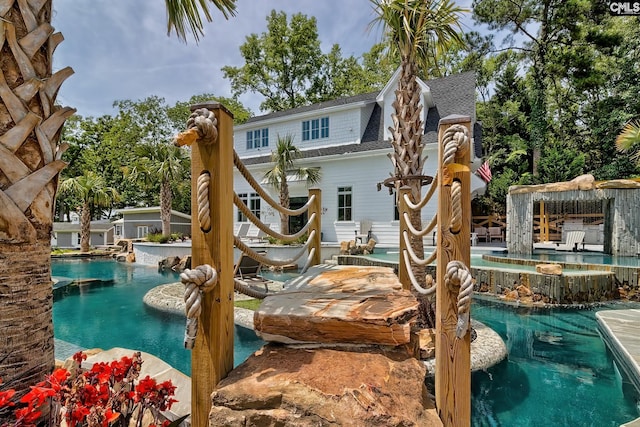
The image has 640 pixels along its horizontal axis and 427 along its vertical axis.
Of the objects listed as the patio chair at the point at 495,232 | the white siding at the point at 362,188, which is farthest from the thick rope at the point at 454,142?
the patio chair at the point at 495,232

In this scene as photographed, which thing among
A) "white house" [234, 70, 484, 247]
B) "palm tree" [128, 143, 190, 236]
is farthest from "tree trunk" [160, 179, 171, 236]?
"white house" [234, 70, 484, 247]

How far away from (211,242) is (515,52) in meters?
25.5

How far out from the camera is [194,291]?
60.7 inches

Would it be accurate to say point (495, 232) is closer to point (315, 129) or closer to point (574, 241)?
point (574, 241)

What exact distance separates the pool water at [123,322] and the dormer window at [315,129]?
413 inches

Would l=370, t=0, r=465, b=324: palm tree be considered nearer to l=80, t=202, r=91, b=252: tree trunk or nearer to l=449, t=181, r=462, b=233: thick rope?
l=449, t=181, r=462, b=233: thick rope

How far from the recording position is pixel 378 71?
26250mm

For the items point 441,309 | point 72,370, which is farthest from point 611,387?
point 72,370

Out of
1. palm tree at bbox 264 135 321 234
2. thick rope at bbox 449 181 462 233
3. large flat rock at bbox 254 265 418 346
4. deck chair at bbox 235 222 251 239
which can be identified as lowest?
deck chair at bbox 235 222 251 239

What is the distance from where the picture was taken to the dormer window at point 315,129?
58.4 ft

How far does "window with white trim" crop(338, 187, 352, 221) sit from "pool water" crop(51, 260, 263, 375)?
8312mm

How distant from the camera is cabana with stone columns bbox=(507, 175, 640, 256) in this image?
11211 millimetres

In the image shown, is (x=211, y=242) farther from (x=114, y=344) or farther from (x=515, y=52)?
(x=515, y=52)

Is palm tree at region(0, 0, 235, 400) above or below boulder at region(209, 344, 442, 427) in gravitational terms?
above
